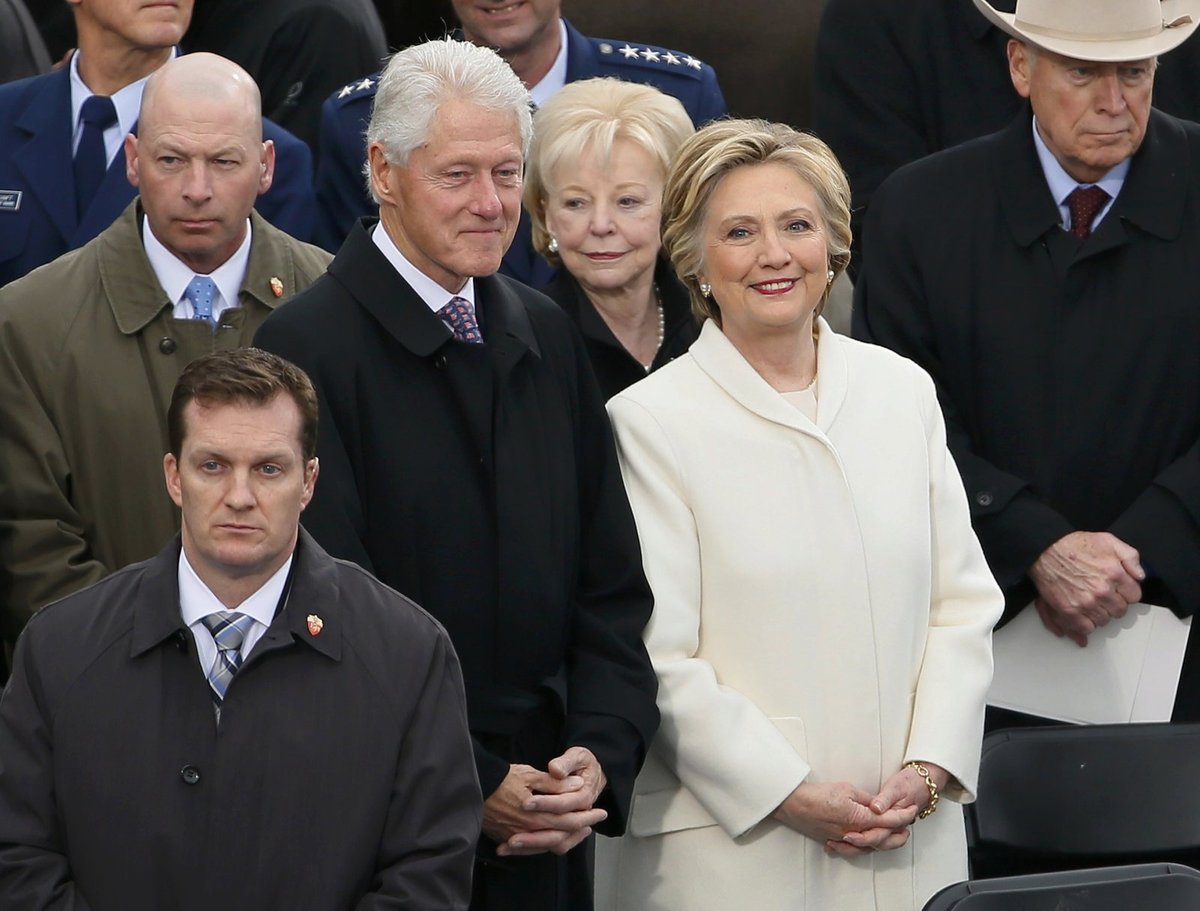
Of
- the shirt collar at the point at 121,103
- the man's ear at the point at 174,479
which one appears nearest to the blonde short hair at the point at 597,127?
the shirt collar at the point at 121,103

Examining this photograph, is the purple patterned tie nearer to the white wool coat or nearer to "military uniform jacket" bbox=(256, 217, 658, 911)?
"military uniform jacket" bbox=(256, 217, 658, 911)

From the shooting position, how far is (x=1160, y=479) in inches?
177

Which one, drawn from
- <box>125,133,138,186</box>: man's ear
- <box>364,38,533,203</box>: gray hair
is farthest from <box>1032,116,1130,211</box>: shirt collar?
<box>125,133,138,186</box>: man's ear

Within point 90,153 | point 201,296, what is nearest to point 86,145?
point 90,153

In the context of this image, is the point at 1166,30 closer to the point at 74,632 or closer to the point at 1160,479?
the point at 1160,479

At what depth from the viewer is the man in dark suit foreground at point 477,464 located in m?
3.60

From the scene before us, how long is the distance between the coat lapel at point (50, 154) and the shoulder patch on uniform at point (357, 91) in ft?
2.15

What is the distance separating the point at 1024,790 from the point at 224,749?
1.66 metres

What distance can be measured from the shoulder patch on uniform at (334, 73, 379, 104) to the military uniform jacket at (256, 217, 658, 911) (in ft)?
4.92

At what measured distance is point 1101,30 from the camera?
15.1 feet

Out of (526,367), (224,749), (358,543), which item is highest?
(526,367)

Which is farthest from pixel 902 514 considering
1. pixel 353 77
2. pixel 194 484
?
pixel 353 77

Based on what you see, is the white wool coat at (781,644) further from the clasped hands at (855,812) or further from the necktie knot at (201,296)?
the necktie knot at (201,296)

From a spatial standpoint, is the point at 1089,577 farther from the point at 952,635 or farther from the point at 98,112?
the point at 98,112
